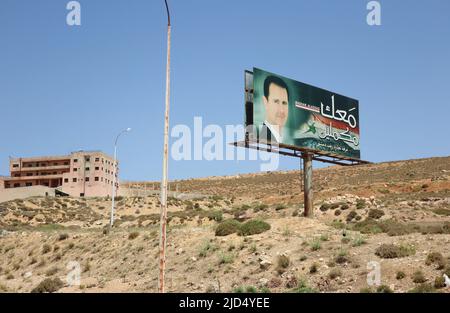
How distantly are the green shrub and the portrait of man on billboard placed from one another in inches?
199

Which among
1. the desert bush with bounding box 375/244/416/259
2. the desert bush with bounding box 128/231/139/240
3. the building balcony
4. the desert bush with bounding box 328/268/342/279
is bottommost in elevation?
the desert bush with bounding box 328/268/342/279

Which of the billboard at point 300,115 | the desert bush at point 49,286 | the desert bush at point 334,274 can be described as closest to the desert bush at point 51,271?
the desert bush at point 49,286

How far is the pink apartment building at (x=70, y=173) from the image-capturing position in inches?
3312

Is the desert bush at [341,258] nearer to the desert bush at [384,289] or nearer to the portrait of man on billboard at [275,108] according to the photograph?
the desert bush at [384,289]

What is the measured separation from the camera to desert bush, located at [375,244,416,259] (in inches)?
806

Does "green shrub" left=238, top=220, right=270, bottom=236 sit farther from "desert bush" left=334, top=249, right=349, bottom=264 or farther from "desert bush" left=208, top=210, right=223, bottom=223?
"desert bush" left=208, top=210, right=223, bottom=223

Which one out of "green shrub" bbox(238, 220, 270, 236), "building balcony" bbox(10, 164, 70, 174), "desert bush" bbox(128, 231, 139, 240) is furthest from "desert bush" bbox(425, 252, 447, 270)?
"building balcony" bbox(10, 164, 70, 174)

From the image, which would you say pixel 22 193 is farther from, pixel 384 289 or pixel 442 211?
pixel 384 289

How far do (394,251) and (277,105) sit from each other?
1262 centimetres

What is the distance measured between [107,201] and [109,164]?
→ 19.3 meters

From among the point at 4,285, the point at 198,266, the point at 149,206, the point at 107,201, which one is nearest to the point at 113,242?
the point at 4,285

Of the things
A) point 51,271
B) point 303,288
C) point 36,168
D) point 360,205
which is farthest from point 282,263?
point 36,168

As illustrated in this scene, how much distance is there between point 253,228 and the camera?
28547 millimetres
